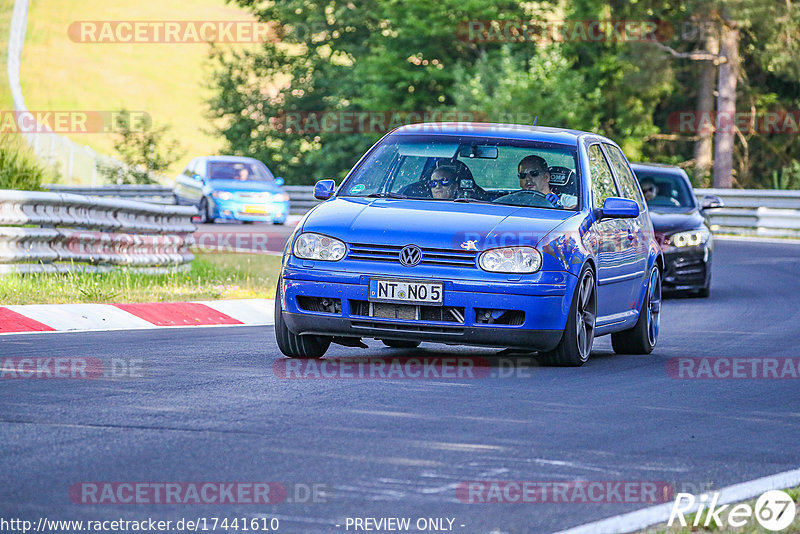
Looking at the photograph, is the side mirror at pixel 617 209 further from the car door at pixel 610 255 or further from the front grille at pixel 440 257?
the front grille at pixel 440 257

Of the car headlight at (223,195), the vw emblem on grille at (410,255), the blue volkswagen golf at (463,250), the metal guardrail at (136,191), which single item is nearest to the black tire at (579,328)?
the blue volkswagen golf at (463,250)

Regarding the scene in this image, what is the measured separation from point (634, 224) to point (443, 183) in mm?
1937

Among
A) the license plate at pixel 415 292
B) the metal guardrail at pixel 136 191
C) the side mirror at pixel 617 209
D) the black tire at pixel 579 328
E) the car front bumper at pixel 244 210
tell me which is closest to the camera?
the license plate at pixel 415 292

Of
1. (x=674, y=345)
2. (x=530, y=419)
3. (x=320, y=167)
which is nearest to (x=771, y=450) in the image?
(x=530, y=419)

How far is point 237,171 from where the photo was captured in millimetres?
35688

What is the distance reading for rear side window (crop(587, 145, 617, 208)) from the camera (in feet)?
36.3

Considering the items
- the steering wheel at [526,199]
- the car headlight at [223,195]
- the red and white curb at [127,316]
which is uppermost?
the steering wheel at [526,199]

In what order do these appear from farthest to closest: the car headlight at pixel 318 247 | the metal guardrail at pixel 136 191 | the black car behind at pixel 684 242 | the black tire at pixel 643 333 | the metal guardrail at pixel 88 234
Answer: the metal guardrail at pixel 136 191, the black car behind at pixel 684 242, the metal guardrail at pixel 88 234, the black tire at pixel 643 333, the car headlight at pixel 318 247

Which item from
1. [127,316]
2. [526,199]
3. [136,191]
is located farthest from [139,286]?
[136,191]

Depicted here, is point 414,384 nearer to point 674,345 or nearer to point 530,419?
point 530,419

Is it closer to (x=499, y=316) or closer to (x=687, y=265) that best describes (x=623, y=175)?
(x=499, y=316)

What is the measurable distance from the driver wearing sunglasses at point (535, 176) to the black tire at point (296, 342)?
6.00 ft

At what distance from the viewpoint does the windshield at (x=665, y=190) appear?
1988 cm

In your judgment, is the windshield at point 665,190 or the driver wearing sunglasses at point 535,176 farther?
the windshield at point 665,190
